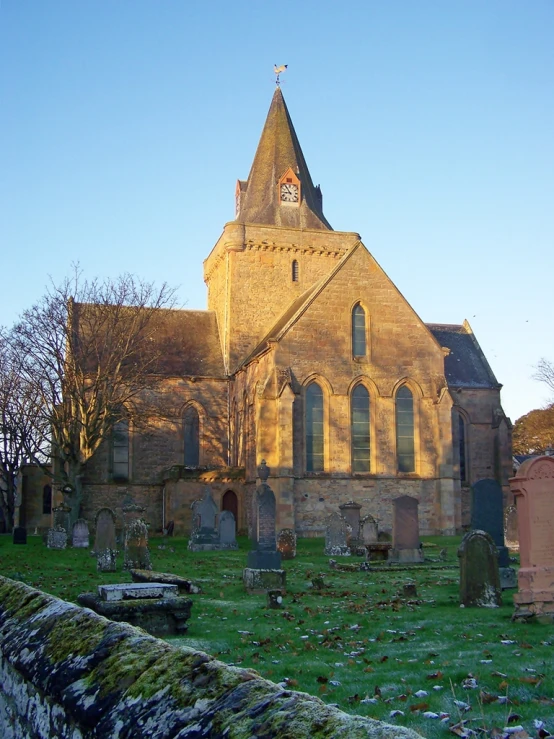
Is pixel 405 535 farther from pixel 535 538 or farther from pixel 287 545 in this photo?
pixel 535 538

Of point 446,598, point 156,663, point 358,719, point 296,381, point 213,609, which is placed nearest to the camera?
point 358,719

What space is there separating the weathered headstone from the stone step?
1218 cm

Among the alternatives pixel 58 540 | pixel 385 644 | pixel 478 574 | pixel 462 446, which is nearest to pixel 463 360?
pixel 462 446

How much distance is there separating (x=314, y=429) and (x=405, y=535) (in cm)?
1259

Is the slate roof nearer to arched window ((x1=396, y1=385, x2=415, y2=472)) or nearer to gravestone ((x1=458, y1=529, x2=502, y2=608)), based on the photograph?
arched window ((x1=396, y1=385, x2=415, y2=472))

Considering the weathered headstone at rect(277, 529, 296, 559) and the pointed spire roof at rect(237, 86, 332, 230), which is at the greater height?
the pointed spire roof at rect(237, 86, 332, 230)

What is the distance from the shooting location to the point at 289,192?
148 feet

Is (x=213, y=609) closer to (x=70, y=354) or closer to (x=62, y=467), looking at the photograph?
(x=70, y=354)

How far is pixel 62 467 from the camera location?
3825 centimetres

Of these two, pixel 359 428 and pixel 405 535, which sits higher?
pixel 359 428

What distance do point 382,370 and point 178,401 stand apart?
36.5 feet

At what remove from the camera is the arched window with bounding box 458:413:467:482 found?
1548 inches

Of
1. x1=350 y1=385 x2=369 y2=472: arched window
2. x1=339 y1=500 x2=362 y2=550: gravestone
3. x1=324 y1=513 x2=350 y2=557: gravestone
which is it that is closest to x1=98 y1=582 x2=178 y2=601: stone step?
x1=324 y1=513 x2=350 y2=557: gravestone

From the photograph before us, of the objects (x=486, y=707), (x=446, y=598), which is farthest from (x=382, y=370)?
(x=486, y=707)
